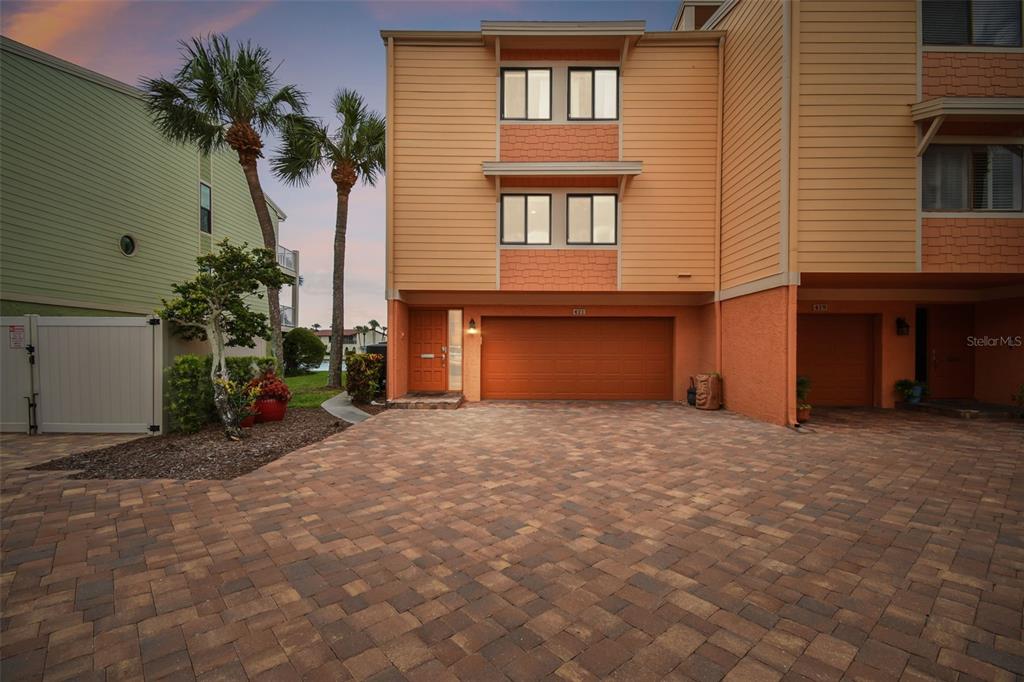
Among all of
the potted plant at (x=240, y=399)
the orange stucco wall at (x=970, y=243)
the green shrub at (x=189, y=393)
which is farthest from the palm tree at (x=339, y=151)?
the orange stucco wall at (x=970, y=243)

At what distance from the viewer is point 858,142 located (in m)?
7.67

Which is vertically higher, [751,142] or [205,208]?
[205,208]

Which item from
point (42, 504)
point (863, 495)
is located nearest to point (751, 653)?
point (863, 495)

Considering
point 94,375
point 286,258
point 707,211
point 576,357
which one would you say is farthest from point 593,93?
point 286,258

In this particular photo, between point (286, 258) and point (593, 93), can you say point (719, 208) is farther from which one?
point (286, 258)

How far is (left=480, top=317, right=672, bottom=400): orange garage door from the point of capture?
463 inches

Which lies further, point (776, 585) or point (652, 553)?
point (652, 553)

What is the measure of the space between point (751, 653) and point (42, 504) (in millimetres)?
6214

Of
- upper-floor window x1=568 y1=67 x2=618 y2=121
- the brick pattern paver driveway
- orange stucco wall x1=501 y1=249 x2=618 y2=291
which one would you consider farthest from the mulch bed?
upper-floor window x1=568 y1=67 x2=618 y2=121

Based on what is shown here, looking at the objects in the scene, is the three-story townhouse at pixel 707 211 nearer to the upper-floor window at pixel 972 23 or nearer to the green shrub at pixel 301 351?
the upper-floor window at pixel 972 23

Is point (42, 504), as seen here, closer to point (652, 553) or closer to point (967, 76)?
point (652, 553)

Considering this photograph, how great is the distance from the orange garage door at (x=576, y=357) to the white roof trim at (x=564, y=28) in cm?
698

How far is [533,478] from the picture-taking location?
4883 millimetres

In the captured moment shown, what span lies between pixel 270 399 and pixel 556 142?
8914 millimetres
